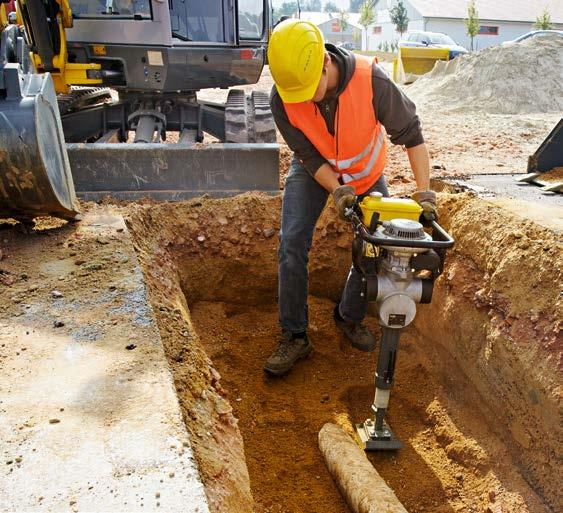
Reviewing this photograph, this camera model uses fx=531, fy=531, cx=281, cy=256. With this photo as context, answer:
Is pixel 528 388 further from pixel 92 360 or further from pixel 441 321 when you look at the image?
pixel 92 360

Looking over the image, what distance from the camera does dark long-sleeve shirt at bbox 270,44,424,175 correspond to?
9.46 ft

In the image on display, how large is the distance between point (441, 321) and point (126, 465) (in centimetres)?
270

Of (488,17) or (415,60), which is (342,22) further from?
(415,60)

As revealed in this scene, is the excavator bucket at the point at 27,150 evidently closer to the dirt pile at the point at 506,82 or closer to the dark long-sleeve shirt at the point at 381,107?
the dark long-sleeve shirt at the point at 381,107

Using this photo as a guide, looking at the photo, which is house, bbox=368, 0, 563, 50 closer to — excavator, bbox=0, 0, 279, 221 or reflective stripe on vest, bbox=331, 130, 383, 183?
excavator, bbox=0, 0, 279, 221

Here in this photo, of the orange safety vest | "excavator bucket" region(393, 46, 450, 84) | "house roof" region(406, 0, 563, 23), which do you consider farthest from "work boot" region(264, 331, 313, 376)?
"house roof" region(406, 0, 563, 23)

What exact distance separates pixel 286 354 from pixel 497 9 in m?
45.7

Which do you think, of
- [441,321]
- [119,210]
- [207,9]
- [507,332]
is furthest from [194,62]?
[507,332]

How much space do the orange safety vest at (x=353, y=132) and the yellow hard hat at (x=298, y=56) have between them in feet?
1.02

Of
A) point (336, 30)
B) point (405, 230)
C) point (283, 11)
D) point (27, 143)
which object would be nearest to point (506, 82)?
point (405, 230)

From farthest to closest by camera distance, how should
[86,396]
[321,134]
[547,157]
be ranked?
1. [547,157]
2. [321,134]
3. [86,396]

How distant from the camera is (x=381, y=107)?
2951 mm

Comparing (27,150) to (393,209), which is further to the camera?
(27,150)

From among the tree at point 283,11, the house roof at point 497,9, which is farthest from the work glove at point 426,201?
the house roof at point 497,9
